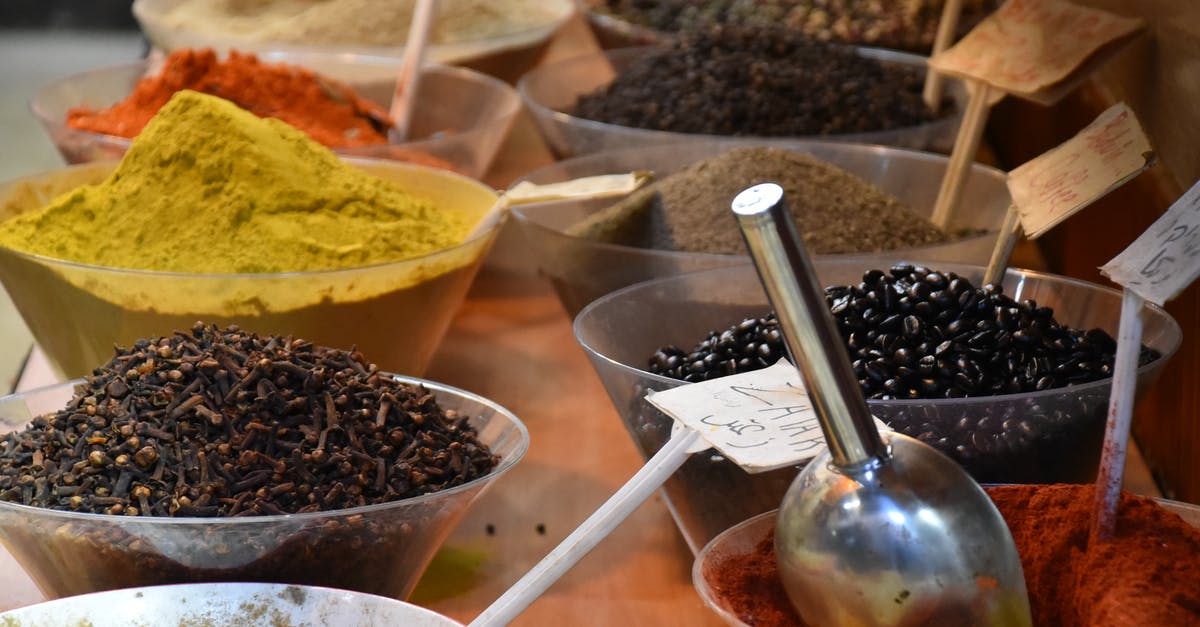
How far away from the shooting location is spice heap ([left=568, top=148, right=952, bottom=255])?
107 cm

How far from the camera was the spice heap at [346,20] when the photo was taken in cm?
177

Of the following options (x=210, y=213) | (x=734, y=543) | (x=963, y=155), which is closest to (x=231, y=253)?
(x=210, y=213)

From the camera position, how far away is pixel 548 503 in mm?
988

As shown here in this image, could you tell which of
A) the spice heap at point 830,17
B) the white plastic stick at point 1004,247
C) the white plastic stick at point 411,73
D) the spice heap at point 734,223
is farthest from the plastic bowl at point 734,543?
the spice heap at point 830,17

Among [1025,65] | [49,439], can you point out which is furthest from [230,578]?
[1025,65]

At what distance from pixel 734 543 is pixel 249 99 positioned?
898mm

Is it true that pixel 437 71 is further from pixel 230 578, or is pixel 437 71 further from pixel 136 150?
pixel 230 578

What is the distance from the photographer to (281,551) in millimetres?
692

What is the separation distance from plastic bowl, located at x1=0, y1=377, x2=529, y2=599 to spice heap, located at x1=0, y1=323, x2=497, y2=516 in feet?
0.05

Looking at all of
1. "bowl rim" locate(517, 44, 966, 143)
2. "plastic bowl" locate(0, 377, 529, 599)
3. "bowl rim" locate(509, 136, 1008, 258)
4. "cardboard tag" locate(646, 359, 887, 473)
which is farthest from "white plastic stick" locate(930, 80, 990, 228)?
"plastic bowl" locate(0, 377, 529, 599)

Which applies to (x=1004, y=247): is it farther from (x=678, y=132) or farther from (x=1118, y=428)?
(x=678, y=132)

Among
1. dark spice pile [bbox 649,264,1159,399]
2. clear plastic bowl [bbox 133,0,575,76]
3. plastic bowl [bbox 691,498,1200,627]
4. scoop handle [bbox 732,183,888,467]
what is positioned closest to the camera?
scoop handle [bbox 732,183,888,467]

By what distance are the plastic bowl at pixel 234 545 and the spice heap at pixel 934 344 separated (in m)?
0.17

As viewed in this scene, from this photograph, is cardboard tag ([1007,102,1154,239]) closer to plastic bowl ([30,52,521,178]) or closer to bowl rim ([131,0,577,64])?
plastic bowl ([30,52,521,178])
